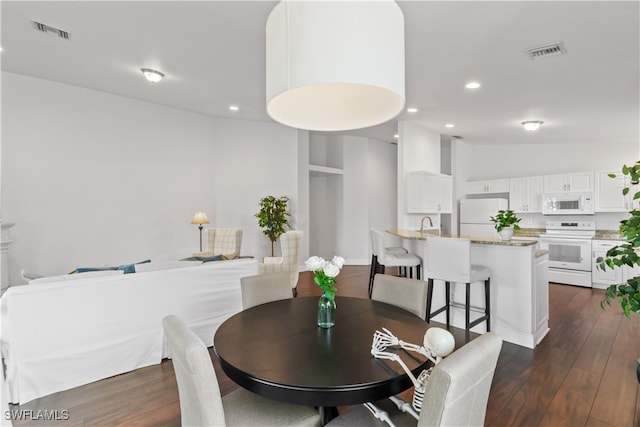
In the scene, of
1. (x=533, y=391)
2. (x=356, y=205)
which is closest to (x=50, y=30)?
(x=533, y=391)

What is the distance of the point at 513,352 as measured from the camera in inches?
119

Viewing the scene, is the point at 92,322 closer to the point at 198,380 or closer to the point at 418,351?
the point at 198,380

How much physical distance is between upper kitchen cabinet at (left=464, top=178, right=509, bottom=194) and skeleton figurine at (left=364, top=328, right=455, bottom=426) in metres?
6.44

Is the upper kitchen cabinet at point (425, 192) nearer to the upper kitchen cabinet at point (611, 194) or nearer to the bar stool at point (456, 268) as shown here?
the bar stool at point (456, 268)

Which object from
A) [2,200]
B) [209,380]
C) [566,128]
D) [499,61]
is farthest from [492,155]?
[2,200]

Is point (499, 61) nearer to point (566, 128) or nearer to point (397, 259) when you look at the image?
point (397, 259)

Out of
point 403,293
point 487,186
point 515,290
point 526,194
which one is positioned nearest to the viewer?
point 403,293

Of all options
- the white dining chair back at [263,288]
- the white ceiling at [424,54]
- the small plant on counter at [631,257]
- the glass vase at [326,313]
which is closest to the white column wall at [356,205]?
the white ceiling at [424,54]

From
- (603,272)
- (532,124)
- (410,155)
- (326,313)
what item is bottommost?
(603,272)

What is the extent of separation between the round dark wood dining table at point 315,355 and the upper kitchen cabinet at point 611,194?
5.80 metres

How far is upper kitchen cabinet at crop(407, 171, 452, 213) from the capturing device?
5.71 meters

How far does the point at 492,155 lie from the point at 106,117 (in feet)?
24.6

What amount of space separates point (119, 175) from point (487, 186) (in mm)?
7018

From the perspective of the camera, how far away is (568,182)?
19.5 ft
